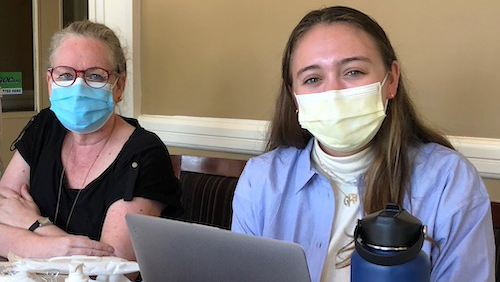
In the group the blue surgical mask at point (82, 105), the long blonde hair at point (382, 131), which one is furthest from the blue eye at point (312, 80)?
the blue surgical mask at point (82, 105)

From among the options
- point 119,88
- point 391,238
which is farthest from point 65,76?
point 391,238

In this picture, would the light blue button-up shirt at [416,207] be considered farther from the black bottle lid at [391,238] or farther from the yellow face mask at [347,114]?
the black bottle lid at [391,238]

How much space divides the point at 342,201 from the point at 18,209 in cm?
86

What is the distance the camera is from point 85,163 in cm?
151

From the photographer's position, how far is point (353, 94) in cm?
109

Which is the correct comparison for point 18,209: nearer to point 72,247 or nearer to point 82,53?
point 72,247

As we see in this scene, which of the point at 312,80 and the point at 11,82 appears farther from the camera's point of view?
the point at 11,82

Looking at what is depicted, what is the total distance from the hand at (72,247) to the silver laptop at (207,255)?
0.45 meters

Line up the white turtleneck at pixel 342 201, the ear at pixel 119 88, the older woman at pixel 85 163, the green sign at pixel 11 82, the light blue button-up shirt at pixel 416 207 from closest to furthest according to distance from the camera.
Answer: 1. the light blue button-up shirt at pixel 416 207
2. the white turtleneck at pixel 342 201
3. the older woman at pixel 85 163
4. the ear at pixel 119 88
5. the green sign at pixel 11 82

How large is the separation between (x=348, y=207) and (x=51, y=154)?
89 centimetres

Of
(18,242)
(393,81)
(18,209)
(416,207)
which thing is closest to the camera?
(416,207)

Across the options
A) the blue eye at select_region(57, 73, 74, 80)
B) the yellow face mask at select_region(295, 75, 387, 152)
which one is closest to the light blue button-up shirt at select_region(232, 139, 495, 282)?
the yellow face mask at select_region(295, 75, 387, 152)

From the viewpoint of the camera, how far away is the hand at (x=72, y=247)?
46.9 inches

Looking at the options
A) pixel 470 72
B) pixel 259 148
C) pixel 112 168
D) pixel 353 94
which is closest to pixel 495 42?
pixel 470 72
